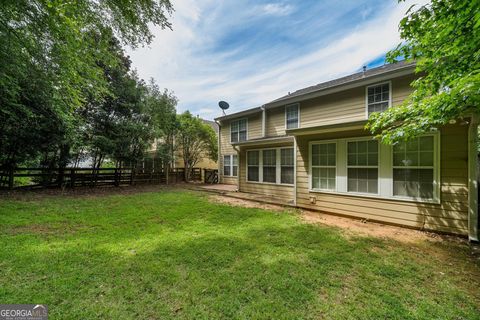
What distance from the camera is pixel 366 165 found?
5426mm

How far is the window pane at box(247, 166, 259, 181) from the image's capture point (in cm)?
957

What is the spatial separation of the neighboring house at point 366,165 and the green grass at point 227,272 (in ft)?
3.23

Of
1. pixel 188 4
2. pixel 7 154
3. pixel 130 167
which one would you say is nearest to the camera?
pixel 188 4

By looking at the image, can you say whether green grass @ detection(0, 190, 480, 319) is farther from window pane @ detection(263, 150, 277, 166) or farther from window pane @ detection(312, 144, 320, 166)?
window pane @ detection(263, 150, 277, 166)

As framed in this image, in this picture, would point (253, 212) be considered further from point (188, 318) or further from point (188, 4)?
point (188, 4)

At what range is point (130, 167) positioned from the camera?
40.8ft

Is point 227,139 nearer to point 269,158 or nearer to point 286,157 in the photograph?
point 269,158

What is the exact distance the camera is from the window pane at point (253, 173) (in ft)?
31.4

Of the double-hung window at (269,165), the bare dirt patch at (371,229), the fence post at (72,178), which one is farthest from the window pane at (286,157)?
the fence post at (72,178)

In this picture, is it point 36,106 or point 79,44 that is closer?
point 79,44

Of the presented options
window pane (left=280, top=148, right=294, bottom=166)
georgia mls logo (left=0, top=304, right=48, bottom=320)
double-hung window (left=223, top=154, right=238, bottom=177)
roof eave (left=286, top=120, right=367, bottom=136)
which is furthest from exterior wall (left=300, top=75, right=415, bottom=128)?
georgia mls logo (left=0, top=304, right=48, bottom=320)

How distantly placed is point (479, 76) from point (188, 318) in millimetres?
4243

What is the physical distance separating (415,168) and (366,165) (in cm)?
100

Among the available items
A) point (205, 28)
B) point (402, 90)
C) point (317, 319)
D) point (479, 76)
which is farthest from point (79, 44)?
point (402, 90)
